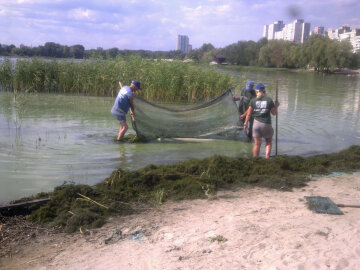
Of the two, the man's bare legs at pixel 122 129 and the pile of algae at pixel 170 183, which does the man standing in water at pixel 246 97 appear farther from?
the man's bare legs at pixel 122 129

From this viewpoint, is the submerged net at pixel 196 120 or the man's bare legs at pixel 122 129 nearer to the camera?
the man's bare legs at pixel 122 129

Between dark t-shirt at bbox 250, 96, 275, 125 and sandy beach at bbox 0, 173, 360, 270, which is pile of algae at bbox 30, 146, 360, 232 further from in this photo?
dark t-shirt at bbox 250, 96, 275, 125

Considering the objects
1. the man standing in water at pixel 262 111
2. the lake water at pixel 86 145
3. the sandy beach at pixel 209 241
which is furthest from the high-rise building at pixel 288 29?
the sandy beach at pixel 209 241

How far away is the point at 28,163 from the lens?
711 cm

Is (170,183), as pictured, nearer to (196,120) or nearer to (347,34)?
(196,120)

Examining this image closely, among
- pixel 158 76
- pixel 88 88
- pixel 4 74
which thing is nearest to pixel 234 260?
pixel 158 76

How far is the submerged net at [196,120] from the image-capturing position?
9.28 meters

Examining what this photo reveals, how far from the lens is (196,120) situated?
944 cm

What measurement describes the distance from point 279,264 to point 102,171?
13.9 ft

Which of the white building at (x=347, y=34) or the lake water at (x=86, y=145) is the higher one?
the white building at (x=347, y=34)

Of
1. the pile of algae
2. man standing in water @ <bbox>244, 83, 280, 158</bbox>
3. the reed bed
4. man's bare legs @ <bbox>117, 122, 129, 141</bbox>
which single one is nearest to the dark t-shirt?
man standing in water @ <bbox>244, 83, 280, 158</bbox>

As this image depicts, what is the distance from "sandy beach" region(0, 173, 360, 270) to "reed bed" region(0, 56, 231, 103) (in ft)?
36.7

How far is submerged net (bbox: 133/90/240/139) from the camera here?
928 cm

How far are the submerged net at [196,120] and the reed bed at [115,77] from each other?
20.4 ft
